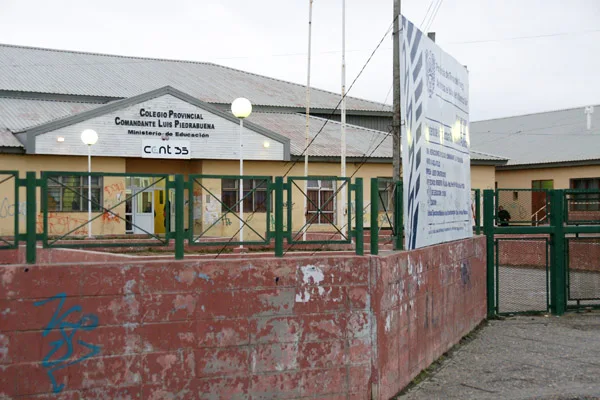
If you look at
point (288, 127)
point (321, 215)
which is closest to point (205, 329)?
point (321, 215)

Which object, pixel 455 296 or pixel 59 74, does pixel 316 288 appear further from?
pixel 59 74

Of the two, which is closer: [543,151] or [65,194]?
[65,194]

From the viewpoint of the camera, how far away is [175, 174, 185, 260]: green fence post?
7.68 m

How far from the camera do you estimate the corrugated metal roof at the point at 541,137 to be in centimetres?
4075

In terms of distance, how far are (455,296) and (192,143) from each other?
63.7 ft

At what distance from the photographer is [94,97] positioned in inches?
1359

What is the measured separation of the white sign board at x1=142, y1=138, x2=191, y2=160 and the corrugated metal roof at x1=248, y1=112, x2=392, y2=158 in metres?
4.61

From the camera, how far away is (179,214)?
7.74 metres

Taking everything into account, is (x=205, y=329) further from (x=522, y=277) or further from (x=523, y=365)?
(x=522, y=277)

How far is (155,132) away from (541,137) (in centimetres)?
2602

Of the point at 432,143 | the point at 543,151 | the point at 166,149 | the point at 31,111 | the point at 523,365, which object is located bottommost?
the point at 523,365

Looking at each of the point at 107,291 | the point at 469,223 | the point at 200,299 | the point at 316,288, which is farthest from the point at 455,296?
the point at 107,291

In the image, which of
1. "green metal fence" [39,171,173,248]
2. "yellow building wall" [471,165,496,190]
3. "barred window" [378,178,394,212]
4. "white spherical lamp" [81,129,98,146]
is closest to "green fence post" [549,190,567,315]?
"barred window" [378,178,394,212]

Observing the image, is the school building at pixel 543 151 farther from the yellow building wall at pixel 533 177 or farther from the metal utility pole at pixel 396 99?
the metal utility pole at pixel 396 99
